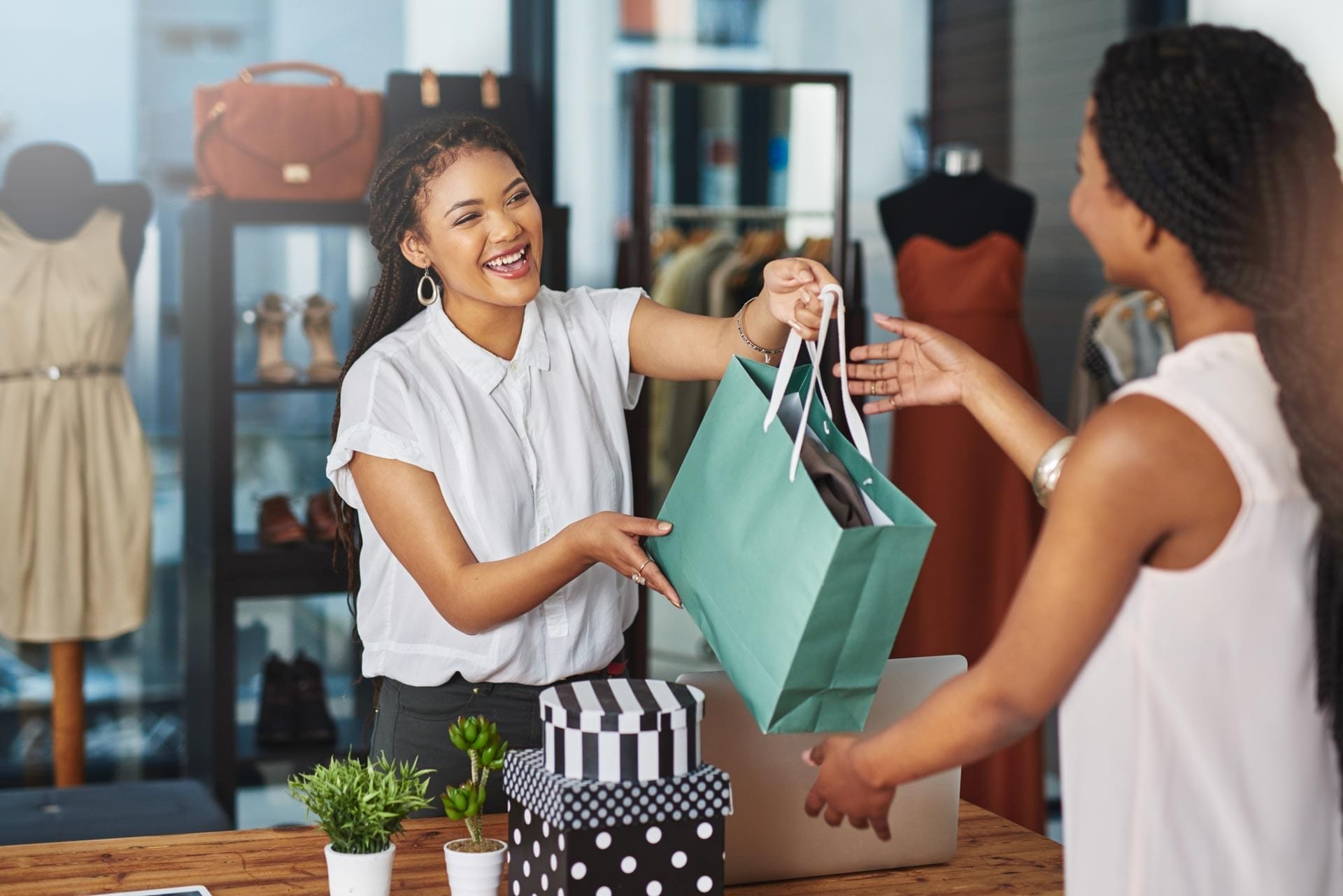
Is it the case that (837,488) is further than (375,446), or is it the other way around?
(375,446)

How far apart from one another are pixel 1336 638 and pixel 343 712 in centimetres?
342

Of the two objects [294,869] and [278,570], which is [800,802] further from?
[278,570]

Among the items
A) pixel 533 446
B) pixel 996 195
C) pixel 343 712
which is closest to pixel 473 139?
pixel 533 446

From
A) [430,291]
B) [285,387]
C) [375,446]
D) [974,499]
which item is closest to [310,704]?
[285,387]

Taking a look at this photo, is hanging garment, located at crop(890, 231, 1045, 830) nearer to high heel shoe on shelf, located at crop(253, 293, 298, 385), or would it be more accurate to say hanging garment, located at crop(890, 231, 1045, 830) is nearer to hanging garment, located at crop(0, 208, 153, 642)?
high heel shoe on shelf, located at crop(253, 293, 298, 385)

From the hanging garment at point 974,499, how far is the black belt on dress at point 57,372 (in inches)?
81.2

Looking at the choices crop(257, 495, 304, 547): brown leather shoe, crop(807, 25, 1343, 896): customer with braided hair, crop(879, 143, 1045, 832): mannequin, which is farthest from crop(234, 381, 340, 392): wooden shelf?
crop(807, 25, 1343, 896): customer with braided hair

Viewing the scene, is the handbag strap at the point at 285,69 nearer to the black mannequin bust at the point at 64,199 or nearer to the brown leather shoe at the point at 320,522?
the black mannequin bust at the point at 64,199

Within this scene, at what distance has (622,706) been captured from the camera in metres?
1.40

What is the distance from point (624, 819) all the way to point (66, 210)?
10.2 feet

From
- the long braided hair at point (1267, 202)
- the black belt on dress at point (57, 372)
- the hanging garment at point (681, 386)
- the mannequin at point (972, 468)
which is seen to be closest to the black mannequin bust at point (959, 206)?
the mannequin at point (972, 468)

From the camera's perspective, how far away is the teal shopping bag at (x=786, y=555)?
138 centimetres

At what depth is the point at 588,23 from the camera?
4684 millimetres

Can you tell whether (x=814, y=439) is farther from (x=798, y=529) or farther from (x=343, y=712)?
(x=343, y=712)
